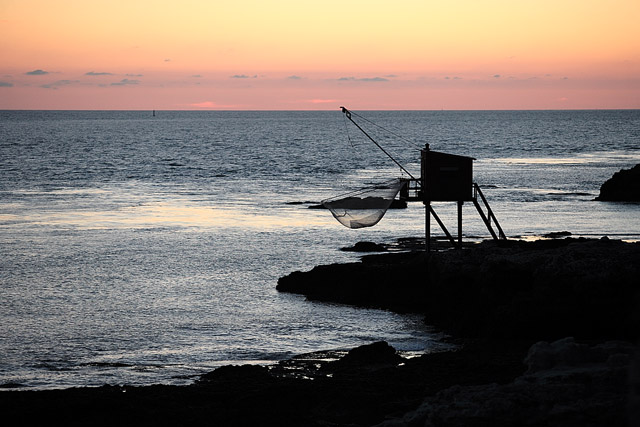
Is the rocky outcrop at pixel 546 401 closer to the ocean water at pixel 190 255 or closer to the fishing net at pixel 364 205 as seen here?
the ocean water at pixel 190 255

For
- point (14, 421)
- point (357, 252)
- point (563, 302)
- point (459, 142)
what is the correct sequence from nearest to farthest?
point (14, 421) → point (563, 302) → point (357, 252) → point (459, 142)

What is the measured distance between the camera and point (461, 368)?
17234mm

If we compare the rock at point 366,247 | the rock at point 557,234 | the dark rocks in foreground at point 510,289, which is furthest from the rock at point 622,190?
the dark rocks in foreground at point 510,289

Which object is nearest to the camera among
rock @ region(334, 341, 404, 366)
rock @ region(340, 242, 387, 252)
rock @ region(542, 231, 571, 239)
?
rock @ region(334, 341, 404, 366)

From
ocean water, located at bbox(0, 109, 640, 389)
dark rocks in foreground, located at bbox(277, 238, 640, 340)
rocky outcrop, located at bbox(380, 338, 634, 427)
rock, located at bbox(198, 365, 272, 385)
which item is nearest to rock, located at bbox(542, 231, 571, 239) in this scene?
ocean water, located at bbox(0, 109, 640, 389)

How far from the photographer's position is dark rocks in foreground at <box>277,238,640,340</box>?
2017 cm

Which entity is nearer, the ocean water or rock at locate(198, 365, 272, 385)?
rock at locate(198, 365, 272, 385)

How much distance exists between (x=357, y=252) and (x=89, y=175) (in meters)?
49.0

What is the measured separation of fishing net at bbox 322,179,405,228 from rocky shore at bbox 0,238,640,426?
11.5ft

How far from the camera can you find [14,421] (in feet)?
46.2

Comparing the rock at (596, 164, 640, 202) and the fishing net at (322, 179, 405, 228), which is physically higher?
the fishing net at (322, 179, 405, 228)

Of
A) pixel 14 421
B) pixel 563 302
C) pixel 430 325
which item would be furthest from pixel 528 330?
pixel 14 421

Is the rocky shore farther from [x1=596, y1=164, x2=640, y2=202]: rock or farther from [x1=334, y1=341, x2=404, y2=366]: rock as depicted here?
[x1=596, y1=164, x2=640, y2=202]: rock

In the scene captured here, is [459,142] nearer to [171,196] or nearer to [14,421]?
[171,196]
